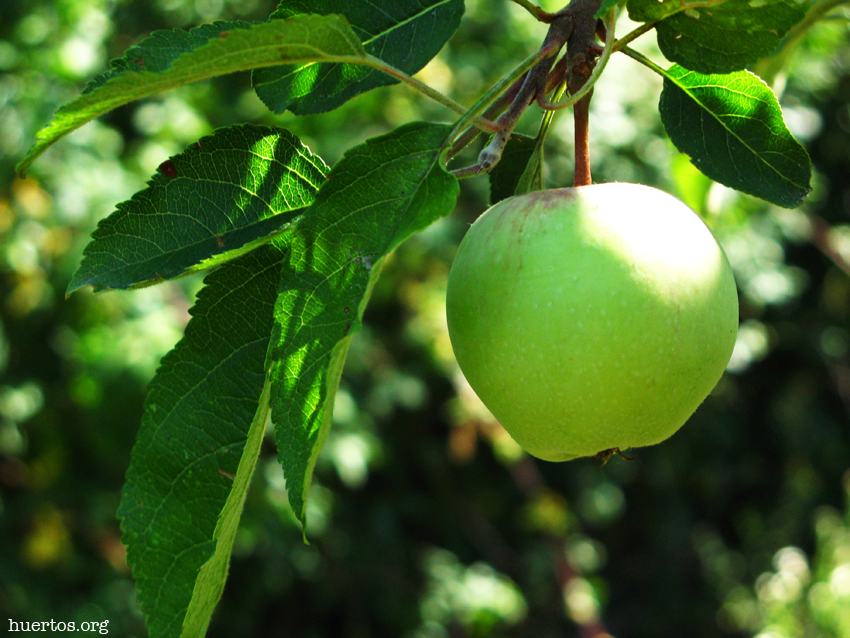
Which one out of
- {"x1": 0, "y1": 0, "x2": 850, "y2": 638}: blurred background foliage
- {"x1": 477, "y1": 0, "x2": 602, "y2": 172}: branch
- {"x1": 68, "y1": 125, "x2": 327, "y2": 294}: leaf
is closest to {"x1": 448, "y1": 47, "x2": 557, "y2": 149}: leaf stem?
{"x1": 477, "y1": 0, "x2": 602, "y2": 172}: branch

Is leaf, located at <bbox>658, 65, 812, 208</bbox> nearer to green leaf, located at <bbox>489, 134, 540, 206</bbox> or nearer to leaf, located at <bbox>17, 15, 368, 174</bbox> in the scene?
→ green leaf, located at <bbox>489, 134, 540, 206</bbox>

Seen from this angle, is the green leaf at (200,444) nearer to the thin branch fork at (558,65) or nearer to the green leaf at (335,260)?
the green leaf at (335,260)

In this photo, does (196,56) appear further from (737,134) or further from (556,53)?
(737,134)

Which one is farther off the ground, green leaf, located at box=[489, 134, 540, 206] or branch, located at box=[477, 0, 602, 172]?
branch, located at box=[477, 0, 602, 172]

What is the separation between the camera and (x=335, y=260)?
1.60ft

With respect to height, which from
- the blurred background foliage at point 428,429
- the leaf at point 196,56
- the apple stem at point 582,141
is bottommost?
the blurred background foliage at point 428,429

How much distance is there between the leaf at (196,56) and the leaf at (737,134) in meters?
0.29

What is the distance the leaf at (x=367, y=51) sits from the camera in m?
0.59

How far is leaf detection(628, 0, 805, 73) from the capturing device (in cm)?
53

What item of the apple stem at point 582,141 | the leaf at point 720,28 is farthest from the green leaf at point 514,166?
the leaf at point 720,28

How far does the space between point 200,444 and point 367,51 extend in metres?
0.32

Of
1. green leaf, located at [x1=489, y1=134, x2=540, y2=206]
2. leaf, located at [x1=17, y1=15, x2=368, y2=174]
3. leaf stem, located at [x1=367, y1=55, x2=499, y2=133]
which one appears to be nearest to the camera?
leaf, located at [x1=17, y1=15, x2=368, y2=174]

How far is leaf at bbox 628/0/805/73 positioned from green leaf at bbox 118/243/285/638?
326 mm

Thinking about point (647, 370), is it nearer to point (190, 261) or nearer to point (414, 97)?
point (190, 261)
